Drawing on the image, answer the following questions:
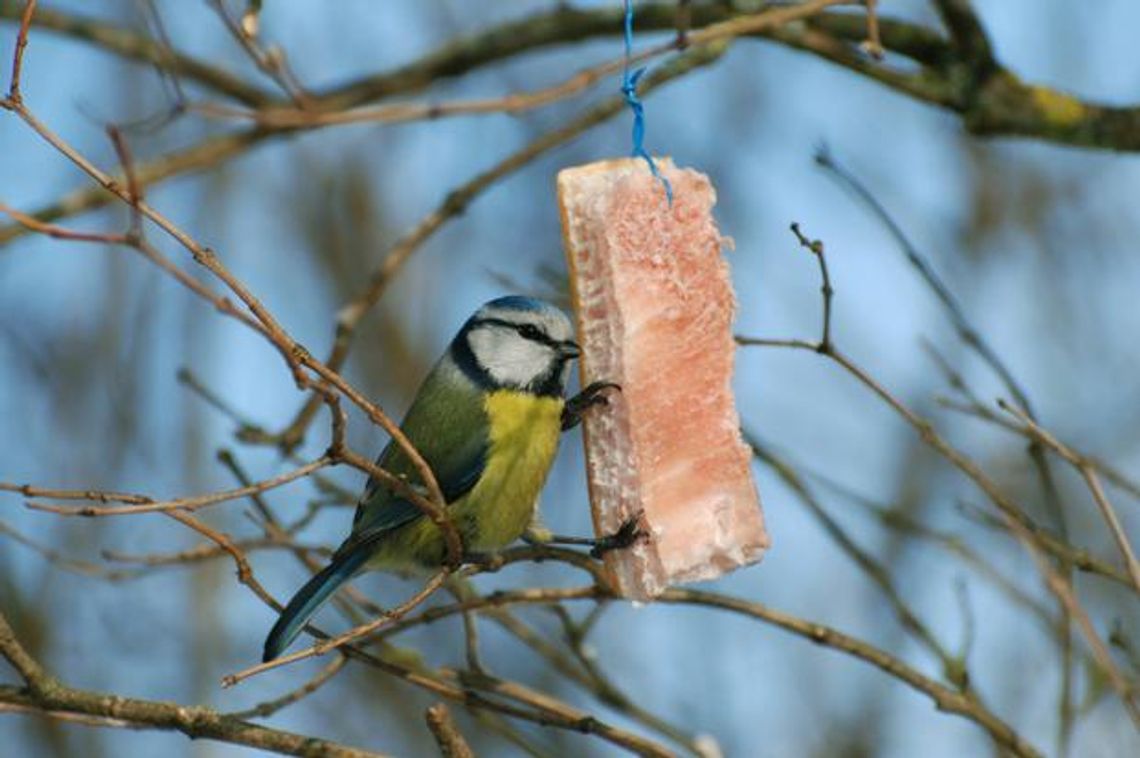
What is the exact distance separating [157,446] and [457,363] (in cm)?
392

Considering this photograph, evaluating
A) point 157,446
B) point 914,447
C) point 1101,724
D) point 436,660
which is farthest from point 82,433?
point 1101,724

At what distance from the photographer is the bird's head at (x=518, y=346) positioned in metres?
2.72

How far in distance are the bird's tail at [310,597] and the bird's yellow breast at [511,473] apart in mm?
245

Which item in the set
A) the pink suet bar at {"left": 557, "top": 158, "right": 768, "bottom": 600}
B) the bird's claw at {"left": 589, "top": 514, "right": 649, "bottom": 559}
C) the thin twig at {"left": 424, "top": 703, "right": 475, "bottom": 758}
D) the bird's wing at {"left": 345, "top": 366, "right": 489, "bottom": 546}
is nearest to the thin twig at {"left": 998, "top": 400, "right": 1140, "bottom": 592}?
the pink suet bar at {"left": 557, "top": 158, "right": 768, "bottom": 600}

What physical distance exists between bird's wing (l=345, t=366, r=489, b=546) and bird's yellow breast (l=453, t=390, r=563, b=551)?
0.02 m

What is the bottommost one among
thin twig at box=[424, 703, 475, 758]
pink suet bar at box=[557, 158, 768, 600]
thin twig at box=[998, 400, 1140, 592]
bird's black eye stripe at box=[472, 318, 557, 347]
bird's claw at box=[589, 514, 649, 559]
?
thin twig at box=[424, 703, 475, 758]

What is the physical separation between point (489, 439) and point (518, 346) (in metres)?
0.17

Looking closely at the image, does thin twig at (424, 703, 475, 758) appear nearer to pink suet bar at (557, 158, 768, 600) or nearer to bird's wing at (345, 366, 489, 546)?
pink suet bar at (557, 158, 768, 600)

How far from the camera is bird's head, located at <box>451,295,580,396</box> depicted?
8.93 ft

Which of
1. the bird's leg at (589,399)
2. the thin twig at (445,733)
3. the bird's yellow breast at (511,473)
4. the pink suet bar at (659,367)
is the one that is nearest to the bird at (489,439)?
the bird's yellow breast at (511,473)

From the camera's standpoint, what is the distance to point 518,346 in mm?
2816

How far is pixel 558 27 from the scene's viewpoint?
3.16 metres

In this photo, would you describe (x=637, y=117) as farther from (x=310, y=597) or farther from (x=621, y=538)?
(x=310, y=597)

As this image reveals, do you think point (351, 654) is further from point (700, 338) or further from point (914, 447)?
point (914, 447)
